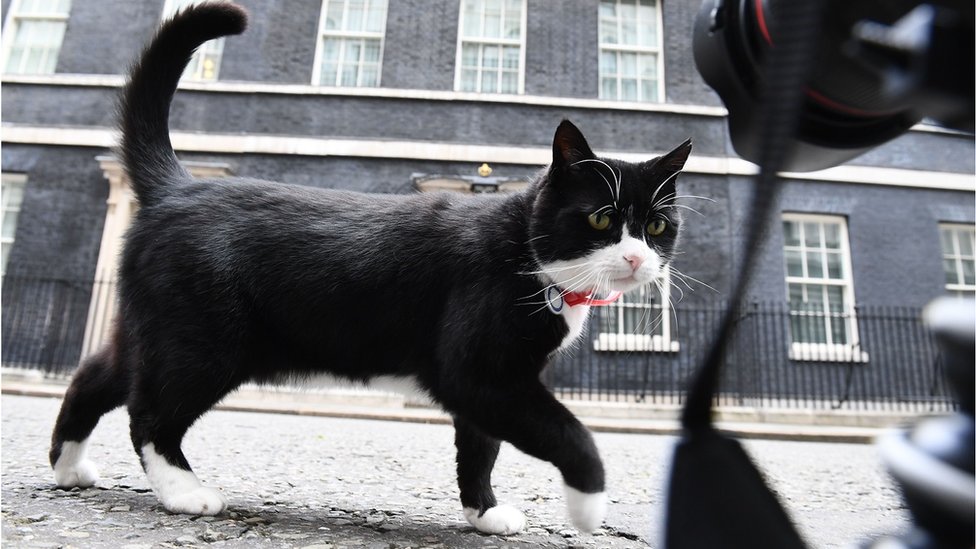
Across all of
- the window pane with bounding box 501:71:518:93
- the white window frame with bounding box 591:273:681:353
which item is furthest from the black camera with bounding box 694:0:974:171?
the window pane with bounding box 501:71:518:93

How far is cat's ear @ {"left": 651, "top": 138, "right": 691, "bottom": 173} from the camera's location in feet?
6.41

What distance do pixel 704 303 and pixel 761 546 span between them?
1041 cm

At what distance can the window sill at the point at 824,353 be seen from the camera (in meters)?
10.0

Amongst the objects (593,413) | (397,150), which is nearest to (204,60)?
(397,150)

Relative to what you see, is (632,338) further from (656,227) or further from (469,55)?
(656,227)

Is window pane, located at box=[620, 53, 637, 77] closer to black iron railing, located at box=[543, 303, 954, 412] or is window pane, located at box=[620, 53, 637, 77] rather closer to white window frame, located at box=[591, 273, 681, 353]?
white window frame, located at box=[591, 273, 681, 353]

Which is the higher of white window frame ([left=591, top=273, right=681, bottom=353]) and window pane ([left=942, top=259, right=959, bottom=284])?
window pane ([left=942, top=259, right=959, bottom=284])

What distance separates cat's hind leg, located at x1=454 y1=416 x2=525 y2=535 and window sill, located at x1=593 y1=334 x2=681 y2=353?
7858 mm

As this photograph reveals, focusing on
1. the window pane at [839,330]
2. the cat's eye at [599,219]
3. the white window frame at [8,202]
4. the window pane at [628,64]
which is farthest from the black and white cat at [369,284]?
the white window frame at [8,202]

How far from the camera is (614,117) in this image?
11.3 meters

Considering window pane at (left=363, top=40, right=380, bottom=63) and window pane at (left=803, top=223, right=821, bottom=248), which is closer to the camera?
window pane at (left=803, top=223, right=821, bottom=248)

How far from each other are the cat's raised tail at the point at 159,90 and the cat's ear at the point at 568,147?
1.20 meters

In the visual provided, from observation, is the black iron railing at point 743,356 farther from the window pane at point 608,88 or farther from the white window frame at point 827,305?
the window pane at point 608,88

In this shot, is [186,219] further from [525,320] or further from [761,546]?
[761,546]
